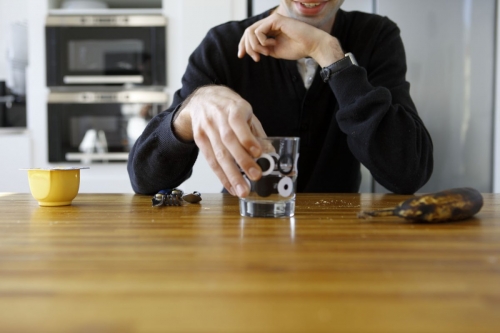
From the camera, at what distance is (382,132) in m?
1.27

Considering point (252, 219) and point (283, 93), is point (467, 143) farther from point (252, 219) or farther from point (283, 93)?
point (252, 219)

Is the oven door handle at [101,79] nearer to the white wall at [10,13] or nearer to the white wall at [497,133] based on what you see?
the white wall at [10,13]

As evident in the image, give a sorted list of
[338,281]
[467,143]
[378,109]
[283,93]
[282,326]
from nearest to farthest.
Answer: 1. [282,326]
2. [338,281]
3. [378,109]
4. [283,93]
5. [467,143]

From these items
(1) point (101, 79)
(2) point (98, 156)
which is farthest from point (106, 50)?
(2) point (98, 156)

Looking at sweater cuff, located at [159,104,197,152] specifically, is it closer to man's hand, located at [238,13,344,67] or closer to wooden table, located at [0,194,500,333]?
man's hand, located at [238,13,344,67]

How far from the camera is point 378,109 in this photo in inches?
48.3

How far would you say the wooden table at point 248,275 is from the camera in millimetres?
346

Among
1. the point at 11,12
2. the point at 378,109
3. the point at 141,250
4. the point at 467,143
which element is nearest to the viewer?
the point at 141,250

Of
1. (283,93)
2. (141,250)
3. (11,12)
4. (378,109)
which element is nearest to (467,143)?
(283,93)

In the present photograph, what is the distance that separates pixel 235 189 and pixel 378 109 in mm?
561

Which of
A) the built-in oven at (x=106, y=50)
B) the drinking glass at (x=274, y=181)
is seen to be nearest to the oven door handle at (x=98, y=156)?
the built-in oven at (x=106, y=50)

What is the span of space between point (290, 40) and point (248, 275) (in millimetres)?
928

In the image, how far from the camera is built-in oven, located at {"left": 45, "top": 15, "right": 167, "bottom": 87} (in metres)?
2.87

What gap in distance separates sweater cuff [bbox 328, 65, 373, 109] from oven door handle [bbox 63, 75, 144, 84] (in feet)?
5.99
